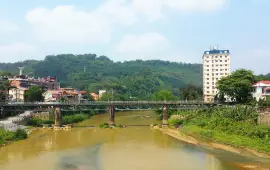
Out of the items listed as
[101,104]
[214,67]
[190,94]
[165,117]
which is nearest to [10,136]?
[101,104]

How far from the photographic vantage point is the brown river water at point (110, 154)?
141 feet

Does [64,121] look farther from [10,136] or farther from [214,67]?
[214,67]

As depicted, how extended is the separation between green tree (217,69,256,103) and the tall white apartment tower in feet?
127

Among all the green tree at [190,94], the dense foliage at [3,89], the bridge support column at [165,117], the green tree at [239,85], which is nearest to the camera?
the bridge support column at [165,117]

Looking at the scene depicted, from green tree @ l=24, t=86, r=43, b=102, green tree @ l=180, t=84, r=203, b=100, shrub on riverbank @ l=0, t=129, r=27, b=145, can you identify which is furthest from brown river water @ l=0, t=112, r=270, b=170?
green tree @ l=180, t=84, r=203, b=100

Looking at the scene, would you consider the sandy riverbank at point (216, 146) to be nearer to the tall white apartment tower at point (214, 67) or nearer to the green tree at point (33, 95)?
the green tree at point (33, 95)

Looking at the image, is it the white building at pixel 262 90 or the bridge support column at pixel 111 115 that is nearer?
the bridge support column at pixel 111 115

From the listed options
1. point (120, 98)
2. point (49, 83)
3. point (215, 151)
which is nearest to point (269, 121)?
point (215, 151)

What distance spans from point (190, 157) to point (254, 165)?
950 cm

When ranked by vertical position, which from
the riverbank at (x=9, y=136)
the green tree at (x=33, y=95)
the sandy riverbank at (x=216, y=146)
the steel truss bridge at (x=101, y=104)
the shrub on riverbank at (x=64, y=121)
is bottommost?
the sandy riverbank at (x=216, y=146)

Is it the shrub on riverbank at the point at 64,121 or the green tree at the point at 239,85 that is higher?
the green tree at the point at 239,85

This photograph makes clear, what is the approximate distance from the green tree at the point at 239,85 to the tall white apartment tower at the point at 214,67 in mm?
38558

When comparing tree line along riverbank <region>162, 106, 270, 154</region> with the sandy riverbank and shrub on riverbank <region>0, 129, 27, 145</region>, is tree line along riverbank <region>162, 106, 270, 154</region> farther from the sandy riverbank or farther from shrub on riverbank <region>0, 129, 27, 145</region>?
shrub on riverbank <region>0, 129, 27, 145</region>

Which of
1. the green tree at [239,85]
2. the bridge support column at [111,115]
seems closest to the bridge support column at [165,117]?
the bridge support column at [111,115]
